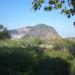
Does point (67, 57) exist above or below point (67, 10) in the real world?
below

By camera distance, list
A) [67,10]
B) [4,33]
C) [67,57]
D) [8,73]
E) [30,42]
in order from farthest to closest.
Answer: [4,33] → [30,42] → [67,57] → [67,10] → [8,73]

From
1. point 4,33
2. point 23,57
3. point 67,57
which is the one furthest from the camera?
point 4,33

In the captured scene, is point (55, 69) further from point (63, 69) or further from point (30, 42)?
point (30, 42)

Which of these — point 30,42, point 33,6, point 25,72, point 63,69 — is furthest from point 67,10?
point 30,42

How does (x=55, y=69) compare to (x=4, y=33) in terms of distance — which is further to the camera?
(x=4, y=33)

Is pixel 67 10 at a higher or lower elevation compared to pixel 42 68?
higher

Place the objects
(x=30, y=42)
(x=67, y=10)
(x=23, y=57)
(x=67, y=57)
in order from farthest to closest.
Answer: (x=30, y=42)
(x=67, y=57)
(x=23, y=57)
(x=67, y=10)

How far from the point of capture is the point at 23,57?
1716cm

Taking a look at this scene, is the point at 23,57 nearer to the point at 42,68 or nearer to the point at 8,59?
the point at 8,59

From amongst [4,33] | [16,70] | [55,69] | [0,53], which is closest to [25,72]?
[16,70]

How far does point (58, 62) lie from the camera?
53.4 ft

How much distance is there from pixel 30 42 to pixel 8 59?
15019 millimetres

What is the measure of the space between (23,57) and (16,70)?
3.03 m

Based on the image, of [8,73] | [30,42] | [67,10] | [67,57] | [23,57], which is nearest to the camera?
[8,73]
